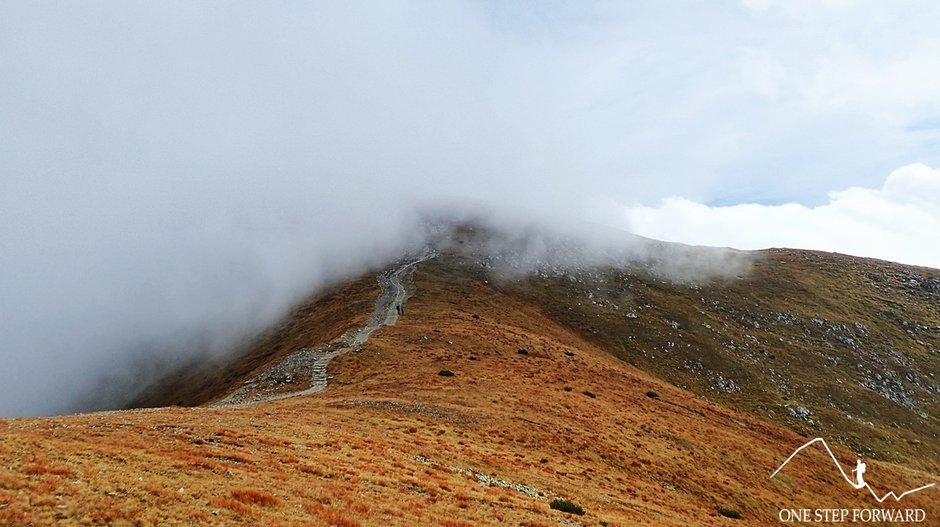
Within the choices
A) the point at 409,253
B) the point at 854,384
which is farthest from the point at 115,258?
the point at 854,384

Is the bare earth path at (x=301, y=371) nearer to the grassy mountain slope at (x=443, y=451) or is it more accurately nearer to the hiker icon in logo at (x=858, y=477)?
the grassy mountain slope at (x=443, y=451)

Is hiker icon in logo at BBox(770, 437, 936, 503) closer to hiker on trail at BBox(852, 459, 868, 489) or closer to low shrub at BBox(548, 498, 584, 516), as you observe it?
hiker on trail at BBox(852, 459, 868, 489)

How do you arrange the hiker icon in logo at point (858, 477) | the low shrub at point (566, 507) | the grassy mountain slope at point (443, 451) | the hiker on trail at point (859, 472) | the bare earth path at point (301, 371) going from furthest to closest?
the bare earth path at point (301, 371) → the hiker on trail at point (859, 472) → the hiker icon in logo at point (858, 477) → the low shrub at point (566, 507) → the grassy mountain slope at point (443, 451)

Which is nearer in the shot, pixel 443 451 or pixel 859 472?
pixel 443 451

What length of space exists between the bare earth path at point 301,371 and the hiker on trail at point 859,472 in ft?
159

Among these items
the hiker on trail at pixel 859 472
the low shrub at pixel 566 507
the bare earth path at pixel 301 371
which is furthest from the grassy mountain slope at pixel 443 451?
the bare earth path at pixel 301 371

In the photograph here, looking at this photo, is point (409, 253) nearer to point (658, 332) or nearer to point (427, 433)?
point (658, 332)

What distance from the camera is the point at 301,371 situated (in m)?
51.0

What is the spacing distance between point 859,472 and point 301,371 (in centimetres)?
5468

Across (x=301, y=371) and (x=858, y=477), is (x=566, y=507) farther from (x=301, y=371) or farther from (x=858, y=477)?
(x=301, y=371)

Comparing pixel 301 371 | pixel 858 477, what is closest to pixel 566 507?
pixel 858 477

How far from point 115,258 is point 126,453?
20724cm

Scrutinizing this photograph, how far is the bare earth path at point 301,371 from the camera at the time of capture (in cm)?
4531

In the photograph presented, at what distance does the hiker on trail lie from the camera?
3956 cm
